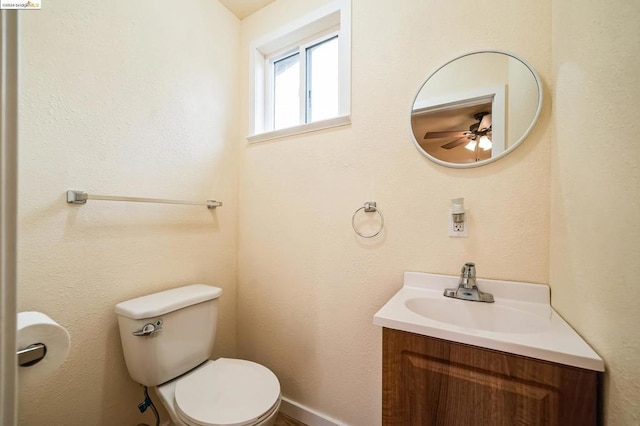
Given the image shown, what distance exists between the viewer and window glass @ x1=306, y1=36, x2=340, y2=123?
1.52 m

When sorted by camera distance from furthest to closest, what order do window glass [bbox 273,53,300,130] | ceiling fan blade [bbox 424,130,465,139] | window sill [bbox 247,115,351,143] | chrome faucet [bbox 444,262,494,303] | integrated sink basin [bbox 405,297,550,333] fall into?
window glass [bbox 273,53,300,130], window sill [bbox 247,115,351,143], ceiling fan blade [bbox 424,130,465,139], chrome faucet [bbox 444,262,494,303], integrated sink basin [bbox 405,297,550,333]

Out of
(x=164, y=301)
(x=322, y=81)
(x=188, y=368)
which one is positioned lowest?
(x=188, y=368)

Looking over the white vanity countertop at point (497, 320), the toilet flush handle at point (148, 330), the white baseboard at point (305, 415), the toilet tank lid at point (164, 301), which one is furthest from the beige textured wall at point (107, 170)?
the white vanity countertop at point (497, 320)

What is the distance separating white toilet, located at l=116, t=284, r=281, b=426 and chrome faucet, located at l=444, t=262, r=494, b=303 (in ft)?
2.73

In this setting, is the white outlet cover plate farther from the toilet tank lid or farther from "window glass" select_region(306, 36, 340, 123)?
the toilet tank lid

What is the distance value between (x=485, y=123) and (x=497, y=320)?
78cm

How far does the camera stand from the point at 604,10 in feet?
2.13

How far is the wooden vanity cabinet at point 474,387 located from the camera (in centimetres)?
61

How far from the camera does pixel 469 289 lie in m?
1.02

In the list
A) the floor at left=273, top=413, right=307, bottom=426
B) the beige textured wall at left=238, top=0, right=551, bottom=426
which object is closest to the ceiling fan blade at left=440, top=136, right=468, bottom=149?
the beige textured wall at left=238, top=0, right=551, bottom=426

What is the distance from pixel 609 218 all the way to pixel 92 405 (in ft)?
6.18

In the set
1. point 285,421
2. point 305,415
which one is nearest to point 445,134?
point 305,415

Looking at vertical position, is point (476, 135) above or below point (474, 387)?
above

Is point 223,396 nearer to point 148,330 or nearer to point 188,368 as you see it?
point 188,368
